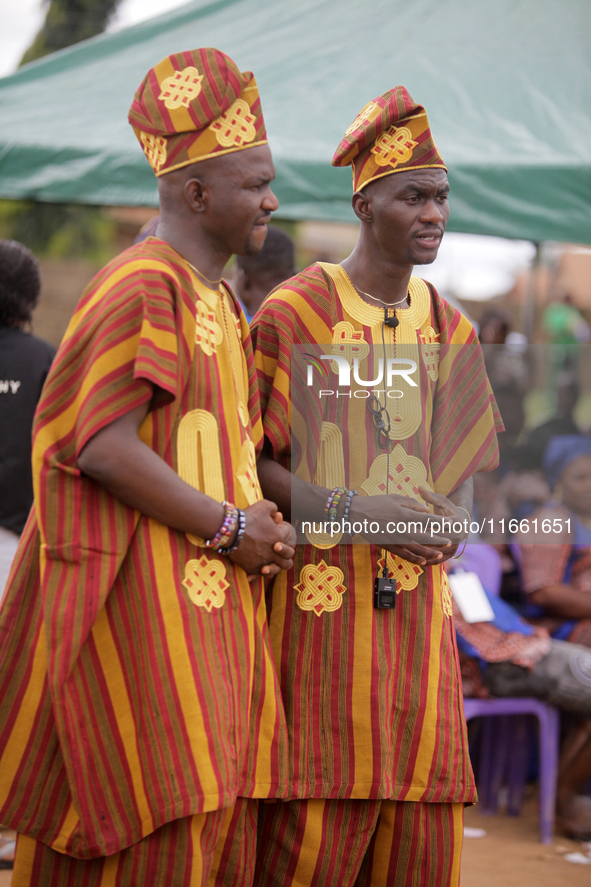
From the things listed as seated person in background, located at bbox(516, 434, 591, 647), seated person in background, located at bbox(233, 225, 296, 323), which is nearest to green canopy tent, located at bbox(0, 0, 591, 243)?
seated person in background, located at bbox(233, 225, 296, 323)

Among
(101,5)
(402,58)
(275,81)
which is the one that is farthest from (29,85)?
(101,5)

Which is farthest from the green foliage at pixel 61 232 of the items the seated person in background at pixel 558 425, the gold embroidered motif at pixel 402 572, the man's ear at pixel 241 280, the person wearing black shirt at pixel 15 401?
the gold embroidered motif at pixel 402 572

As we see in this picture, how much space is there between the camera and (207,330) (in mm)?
2018

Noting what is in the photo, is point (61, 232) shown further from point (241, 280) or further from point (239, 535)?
point (239, 535)

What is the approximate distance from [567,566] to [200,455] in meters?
2.83

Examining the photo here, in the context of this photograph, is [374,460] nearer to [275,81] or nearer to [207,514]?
[207,514]

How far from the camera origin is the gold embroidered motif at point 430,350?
7.96 ft

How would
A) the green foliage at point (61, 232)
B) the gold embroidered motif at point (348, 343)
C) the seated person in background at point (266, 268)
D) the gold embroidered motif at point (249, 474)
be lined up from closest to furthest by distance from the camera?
1. the gold embroidered motif at point (249, 474)
2. the gold embroidered motif at point (348, 343)
3. the seated person in background at point (266, 268)
4. the green foliage at point (61, 232)

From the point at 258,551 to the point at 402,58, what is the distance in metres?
3.98

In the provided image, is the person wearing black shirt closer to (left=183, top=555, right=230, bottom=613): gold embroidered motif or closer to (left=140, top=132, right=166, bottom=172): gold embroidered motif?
(left=140, top=132, right=166, bottom=172): gold embroidered motif

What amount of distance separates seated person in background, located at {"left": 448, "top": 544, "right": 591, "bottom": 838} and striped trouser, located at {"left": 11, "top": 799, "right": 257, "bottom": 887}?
224 centimetres

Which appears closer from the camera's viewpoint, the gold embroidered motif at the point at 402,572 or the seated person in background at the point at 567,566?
the gold embroidered motif at the point at 402,572

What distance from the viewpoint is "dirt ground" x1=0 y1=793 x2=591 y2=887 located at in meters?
3.66

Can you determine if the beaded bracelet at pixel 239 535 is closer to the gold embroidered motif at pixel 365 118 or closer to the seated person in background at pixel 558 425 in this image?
the gold embroidered motif at pixel 365 118
